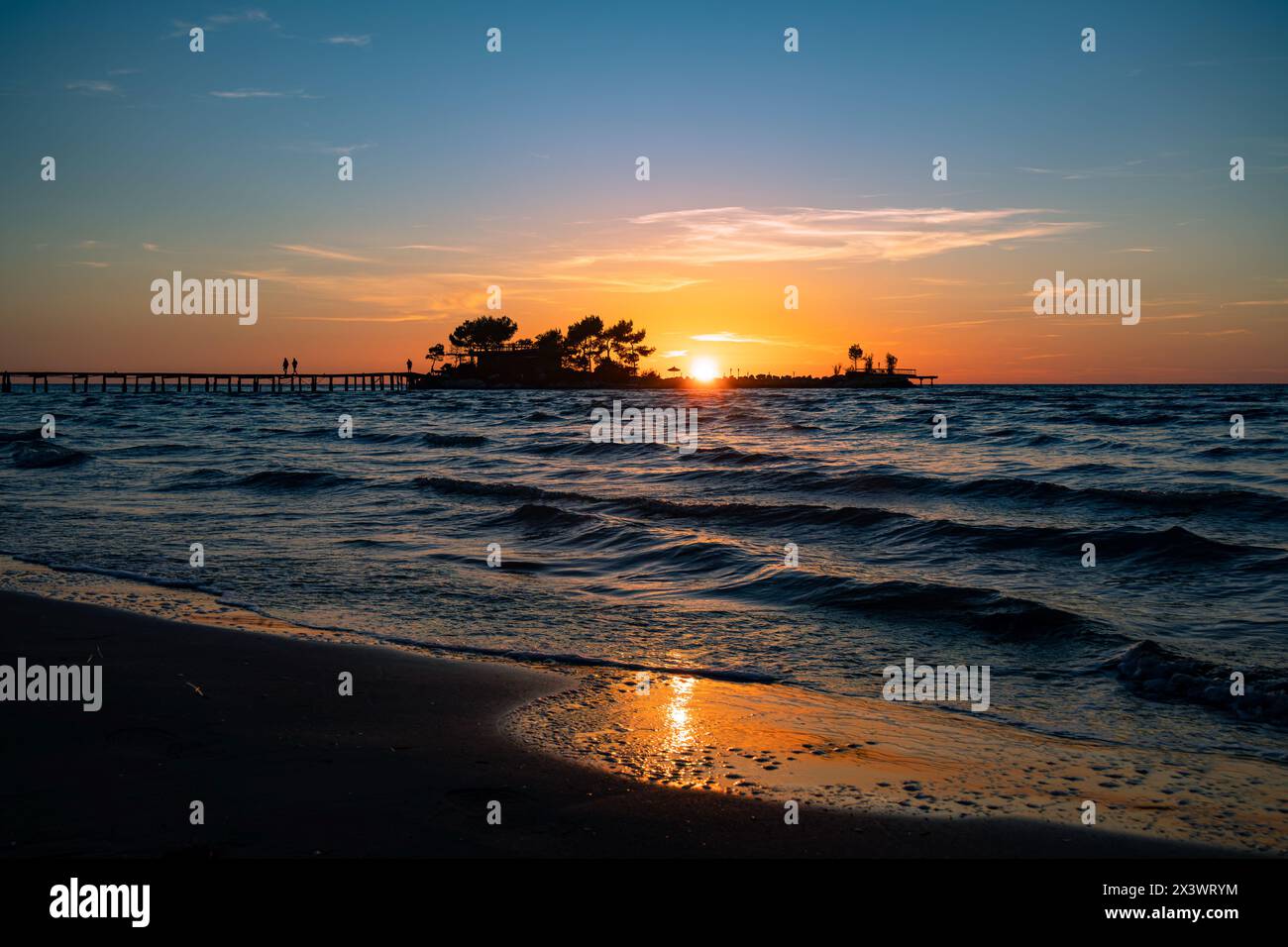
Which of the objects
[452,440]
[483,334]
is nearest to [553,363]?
[483,334]

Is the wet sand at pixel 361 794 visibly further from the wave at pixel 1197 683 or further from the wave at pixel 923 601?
the wave at pixel 923 601

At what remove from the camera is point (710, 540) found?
543 inches

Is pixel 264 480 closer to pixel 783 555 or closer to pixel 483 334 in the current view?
pixel 783 555

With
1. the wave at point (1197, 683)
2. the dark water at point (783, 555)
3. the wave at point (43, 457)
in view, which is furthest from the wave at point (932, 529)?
the wave at point (43, 457)

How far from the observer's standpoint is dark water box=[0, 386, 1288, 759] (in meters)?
7.59

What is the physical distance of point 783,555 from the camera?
12852mm

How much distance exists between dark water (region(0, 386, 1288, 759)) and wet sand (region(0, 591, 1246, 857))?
213cm

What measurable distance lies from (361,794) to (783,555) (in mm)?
9035


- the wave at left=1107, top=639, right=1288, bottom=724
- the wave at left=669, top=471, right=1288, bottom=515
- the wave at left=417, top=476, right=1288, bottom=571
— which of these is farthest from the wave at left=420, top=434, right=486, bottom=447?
the wave at left=1107, top=639, right=1288, bottom=724

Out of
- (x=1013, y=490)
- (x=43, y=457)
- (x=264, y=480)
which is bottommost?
(x=1013, y=490)

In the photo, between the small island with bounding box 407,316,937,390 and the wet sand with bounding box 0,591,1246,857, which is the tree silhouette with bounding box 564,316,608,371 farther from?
the wet sand with bounding box 0,591,1246,857

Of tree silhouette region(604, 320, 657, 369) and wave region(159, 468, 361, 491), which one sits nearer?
wave region(159, 468, 361, 491)
